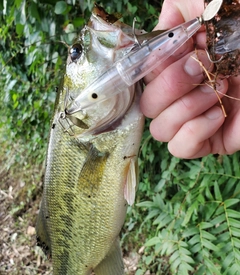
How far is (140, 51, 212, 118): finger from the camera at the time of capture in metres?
0.88

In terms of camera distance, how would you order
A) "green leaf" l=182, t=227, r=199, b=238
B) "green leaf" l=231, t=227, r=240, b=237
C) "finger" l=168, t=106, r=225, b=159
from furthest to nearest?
"green leaf" l=182, t=227, r=199, b=238 → "green leaf" l=231, t=227, r=240, b=237 → "finger" l=168, t=106, r=225, b=159

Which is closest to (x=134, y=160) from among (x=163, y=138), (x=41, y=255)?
(x=163, y=138)

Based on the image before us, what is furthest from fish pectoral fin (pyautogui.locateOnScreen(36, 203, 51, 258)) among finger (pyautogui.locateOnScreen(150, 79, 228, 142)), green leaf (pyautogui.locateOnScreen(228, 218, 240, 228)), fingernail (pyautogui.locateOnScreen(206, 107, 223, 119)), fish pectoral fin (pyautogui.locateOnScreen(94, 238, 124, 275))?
green leaf (pyautogui.locateOnScreen(228, 218, 240, 228))

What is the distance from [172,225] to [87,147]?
1169 mm

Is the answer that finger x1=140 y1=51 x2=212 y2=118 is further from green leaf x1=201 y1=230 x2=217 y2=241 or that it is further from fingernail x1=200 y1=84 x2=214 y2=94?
green leaf x1=201 y1=230 x2=217 y2=241

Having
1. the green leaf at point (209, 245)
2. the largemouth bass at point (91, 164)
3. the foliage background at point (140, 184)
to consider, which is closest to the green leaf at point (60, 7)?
the foliage background at point (140, 184)

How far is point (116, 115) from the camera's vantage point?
3.36ft

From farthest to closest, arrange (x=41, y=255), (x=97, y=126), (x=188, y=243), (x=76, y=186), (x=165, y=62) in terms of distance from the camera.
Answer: (x=41, y=255), (x=188, y=243), (x=76, y=186), (x=97, y=126), (x=165, y=62)

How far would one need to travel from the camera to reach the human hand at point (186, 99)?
907mm

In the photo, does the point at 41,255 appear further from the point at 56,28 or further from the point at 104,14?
the point at 104,14

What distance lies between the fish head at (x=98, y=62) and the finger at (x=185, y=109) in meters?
0.11

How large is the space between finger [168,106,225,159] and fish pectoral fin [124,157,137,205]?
0.47 feet

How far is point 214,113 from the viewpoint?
1016 mm

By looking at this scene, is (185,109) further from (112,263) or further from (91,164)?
(112,263)
